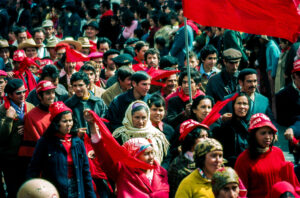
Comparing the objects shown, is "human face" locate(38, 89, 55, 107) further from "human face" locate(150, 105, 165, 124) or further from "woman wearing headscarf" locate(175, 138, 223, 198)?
"woman wearing headscarf" locate(175, 138, 223, 198)

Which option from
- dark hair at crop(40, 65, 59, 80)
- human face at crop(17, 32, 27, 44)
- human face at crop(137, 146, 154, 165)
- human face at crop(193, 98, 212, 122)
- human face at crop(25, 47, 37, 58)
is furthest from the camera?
human face at crop(17, 32, 27, 44)

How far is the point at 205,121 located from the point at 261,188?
1.33m

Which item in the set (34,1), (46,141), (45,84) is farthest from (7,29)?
(46,141)

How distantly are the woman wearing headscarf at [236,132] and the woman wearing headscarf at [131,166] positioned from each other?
110cm

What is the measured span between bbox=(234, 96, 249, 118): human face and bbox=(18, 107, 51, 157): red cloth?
2352 millimetres

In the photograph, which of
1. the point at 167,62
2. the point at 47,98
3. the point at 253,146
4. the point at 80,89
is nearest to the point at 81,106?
the point at 80,89

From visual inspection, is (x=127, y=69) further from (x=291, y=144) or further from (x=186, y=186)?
(x=186, y=186)

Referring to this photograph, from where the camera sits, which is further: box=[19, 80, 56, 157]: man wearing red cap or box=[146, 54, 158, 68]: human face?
box=[146, 54, 158, 68]: human face

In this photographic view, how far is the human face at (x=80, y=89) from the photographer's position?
353 inches

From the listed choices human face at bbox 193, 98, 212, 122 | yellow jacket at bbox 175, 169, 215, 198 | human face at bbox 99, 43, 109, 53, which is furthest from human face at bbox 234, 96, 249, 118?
human face at bbox 99, 43, 109, 53

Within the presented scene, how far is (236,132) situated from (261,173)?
3.42 ft

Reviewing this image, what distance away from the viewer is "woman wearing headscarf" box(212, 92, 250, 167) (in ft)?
26.1

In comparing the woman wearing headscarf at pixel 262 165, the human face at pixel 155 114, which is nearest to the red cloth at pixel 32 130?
the human face at pixel 155 114

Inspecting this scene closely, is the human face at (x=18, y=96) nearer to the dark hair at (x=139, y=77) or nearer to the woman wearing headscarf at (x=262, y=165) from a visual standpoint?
the dark hair at (x=139, y=77)
